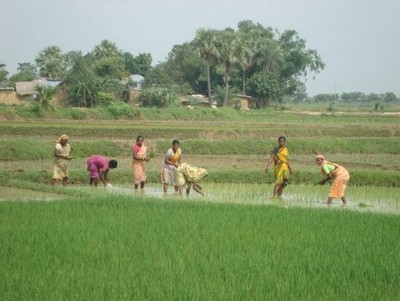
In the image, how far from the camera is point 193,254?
232 inches

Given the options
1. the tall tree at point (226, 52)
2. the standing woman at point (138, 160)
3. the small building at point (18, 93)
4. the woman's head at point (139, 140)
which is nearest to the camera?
the woman's head at point (139, 140)

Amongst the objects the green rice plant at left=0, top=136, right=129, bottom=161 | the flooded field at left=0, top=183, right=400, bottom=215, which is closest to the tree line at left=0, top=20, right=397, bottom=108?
the green rice plant at left=0, top=136, right=129, bottom=161

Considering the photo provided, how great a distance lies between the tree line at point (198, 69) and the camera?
3450cm

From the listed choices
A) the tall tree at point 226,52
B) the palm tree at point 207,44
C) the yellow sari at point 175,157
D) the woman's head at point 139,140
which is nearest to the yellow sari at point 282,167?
the yellow sari at point 175,157

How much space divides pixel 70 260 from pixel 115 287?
97 centimetres

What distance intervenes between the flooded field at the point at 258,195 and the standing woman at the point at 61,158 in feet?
1.12

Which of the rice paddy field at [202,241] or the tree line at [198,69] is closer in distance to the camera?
the rice paddy field at [202,241]

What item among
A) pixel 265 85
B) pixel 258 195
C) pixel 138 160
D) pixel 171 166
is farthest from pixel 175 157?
pixel 265 85

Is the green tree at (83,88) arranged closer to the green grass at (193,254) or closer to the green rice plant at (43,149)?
the green rice plant at (43,149)

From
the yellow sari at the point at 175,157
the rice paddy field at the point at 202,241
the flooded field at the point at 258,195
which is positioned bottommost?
the flooded field at the point at 258,195

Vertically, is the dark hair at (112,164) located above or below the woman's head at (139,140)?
below

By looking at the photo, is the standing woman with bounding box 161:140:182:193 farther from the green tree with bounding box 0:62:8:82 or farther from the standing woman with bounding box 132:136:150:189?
the green tree with bounding box 0:62:8:82

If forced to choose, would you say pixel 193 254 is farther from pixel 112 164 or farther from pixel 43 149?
pixel 43 149

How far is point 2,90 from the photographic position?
3638cm
